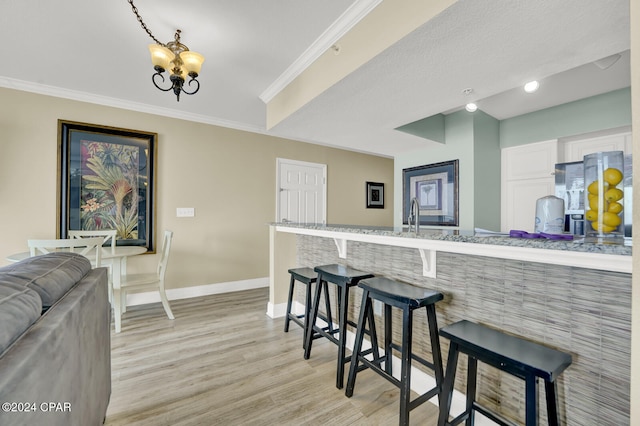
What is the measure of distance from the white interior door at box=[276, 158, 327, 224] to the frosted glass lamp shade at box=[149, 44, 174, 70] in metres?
2.58

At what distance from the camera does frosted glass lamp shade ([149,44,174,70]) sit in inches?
71.9

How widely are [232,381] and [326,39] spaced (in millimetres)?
2491

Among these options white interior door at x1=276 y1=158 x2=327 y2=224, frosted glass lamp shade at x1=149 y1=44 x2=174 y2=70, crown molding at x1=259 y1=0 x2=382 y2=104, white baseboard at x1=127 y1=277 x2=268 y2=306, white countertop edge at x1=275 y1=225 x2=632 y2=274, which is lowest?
white baseboard at x1=127 y1=277 x2=268 y2=306

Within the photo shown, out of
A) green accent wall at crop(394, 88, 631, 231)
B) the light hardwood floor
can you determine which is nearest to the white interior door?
green accent wall at crop(394, 88, 631, 231)

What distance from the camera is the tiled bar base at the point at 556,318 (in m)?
1.05

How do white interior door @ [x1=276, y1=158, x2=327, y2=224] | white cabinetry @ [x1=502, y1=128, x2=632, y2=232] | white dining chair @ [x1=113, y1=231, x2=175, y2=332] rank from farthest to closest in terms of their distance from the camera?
white interior door @ [x1=276, y1=158, x2=327, y2=224] < white cabinetry @ [x1=502, y1=128, x2=632, y2=232] < white dining chair @ [x1=113, y1=231, x2=175, y2=332]

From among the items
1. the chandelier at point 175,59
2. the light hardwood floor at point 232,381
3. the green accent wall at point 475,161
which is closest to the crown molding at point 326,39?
the chandelier at point 175,59

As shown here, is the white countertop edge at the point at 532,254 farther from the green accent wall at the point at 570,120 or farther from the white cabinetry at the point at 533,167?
the green accent wall at the point at 570,120

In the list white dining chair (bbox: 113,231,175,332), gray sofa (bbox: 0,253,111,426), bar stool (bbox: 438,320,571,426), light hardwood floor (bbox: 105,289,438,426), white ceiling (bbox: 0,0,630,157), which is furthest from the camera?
white dining chair (bbox: 113,231,175,332)

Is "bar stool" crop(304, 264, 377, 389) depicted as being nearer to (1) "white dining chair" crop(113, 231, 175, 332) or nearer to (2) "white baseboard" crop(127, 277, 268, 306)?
(1) "white dining chair" crop(113, 231, 175, 332)

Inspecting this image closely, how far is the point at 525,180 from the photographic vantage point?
3.35 meters

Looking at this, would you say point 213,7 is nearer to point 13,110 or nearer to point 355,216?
point 13,110

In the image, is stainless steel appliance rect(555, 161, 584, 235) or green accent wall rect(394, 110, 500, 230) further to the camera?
green accent wall rect(394, 110, 500, 230)

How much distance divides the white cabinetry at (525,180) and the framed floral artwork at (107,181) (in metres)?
4.48
